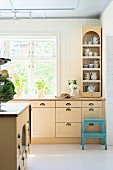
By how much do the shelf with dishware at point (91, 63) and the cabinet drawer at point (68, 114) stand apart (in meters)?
0.59

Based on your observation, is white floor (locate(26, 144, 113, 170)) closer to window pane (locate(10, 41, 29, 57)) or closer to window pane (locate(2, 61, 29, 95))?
window pane (locate(2, 61, 29, 95))

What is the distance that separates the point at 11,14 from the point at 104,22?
6.21 ft

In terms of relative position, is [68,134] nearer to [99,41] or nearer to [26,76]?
[26,76]

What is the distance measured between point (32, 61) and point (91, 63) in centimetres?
128

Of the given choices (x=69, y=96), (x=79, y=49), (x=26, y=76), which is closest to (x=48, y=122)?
(x=69, y=96)

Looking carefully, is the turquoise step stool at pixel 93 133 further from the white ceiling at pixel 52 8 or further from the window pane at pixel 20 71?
the white ceiling at pixel 52 8

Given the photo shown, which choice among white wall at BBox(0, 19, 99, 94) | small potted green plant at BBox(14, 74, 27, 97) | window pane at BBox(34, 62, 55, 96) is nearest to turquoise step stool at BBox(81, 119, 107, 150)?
white wall at BBox(0, 19, 99, 94)

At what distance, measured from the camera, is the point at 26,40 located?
21.3ft

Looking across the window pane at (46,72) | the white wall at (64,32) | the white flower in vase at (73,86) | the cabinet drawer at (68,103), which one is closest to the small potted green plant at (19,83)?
the window pane at (46,72)

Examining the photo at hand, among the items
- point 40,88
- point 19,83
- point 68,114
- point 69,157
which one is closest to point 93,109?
point 68,114

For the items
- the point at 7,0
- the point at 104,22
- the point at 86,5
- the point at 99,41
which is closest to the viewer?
the point at 7,0

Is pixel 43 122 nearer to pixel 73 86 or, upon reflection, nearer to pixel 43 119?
pixel 43 119

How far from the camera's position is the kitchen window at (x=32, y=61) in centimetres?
648

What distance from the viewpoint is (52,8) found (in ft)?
18.7
